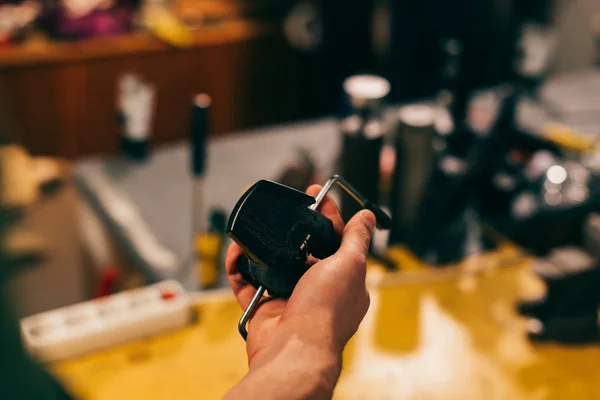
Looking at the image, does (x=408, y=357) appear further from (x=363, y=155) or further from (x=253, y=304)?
(x=253, y=304)

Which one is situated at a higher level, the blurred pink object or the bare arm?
the bare arm

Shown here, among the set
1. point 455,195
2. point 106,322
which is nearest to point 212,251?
point 106,322

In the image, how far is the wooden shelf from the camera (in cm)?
240

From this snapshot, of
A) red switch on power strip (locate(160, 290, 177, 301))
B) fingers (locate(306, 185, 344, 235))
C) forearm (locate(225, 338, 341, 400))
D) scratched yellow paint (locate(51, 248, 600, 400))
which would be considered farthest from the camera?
red switch on power strip (locate(160, 290, 177, 301))

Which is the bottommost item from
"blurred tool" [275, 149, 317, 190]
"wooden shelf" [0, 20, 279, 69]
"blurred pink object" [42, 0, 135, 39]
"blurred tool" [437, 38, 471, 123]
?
"wooden shelf" [0, 20, 279, 69]

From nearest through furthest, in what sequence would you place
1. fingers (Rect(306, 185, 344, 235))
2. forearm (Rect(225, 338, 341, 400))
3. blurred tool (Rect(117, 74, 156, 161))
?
forearm (Rect(225, 338, 341, 400)) → fingers (Rect(306, 185, 344, 235)) → blurred tool (Rect(117, 74, 156, 161))

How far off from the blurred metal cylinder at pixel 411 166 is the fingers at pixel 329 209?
0.56 metres

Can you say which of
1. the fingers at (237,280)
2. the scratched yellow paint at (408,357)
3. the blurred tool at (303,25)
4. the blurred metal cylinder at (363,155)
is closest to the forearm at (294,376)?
the fingers at (237,280)

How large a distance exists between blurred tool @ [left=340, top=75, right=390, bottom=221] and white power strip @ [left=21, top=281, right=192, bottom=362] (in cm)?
36

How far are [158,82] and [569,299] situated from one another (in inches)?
79.3

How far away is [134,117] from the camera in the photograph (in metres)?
1.52

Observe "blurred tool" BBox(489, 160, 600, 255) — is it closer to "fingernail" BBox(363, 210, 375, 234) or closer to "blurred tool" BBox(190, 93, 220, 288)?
"blurred tool" BBox(190, 93, 220, 288)

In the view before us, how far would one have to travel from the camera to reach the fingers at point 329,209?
0.62 meters

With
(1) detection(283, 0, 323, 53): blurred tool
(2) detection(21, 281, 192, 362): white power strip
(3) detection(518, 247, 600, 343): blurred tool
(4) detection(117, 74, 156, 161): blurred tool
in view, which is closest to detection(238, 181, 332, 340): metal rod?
(2) detection(21, 281, 192, 362): white power strip
